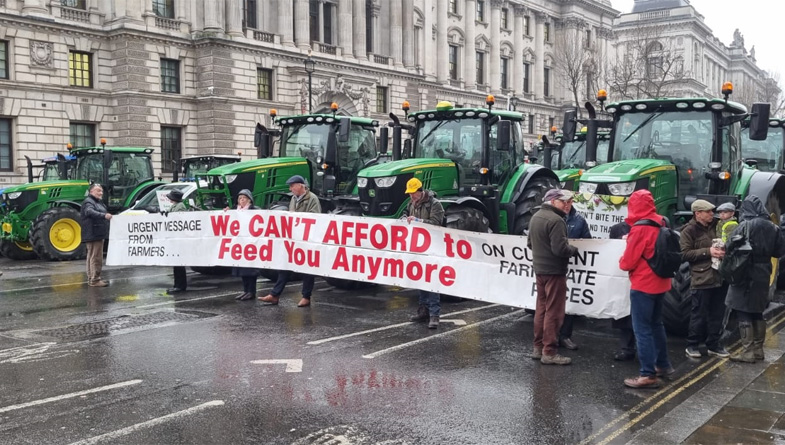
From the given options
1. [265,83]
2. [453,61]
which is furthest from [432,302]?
[453,61]

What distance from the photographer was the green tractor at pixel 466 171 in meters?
13.1

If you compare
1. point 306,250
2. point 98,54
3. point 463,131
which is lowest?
point 306,250

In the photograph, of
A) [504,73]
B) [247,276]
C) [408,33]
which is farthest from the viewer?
[504,73]

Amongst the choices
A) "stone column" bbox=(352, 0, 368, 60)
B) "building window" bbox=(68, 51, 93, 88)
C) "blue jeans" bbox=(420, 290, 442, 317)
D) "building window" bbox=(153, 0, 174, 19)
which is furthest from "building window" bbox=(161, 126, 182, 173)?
"blue jeans" bbox=(420, 290, 442, 317)

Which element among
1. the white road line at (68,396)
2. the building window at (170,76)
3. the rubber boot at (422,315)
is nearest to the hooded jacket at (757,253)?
the rubber boot at (422,315)

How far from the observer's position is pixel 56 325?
10.8 m

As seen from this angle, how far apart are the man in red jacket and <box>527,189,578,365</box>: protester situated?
2.47 ft

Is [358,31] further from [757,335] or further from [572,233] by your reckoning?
[757,335]

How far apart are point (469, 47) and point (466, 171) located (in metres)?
53.1

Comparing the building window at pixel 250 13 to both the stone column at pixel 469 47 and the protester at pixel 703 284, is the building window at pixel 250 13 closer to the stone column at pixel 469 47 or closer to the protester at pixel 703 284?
the stone column at pixel 469 47

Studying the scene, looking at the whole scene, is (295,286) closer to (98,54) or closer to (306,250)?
(306,250)

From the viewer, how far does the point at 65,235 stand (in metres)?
20.2

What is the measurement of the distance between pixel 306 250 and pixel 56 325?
378 cm

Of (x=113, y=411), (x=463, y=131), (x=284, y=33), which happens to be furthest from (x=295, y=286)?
(x=284, y=33)
